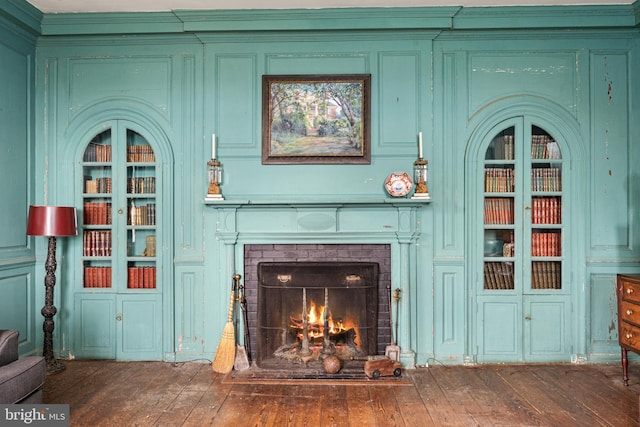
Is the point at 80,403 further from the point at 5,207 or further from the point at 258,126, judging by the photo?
the point at 258,126

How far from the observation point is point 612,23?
156 inches

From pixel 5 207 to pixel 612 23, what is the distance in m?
5.56

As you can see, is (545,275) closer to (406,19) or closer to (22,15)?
(406,19)

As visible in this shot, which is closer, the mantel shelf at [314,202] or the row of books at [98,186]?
the mantel shelf at [314,202]

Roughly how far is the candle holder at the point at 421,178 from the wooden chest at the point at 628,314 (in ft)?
5.46

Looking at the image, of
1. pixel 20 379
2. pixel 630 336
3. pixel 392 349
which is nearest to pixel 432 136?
pixel 392 349

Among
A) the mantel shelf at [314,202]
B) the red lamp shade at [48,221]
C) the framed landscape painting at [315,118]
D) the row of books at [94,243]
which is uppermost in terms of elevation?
the framed landscape painting at [315,118]

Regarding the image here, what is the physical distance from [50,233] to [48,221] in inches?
4.1

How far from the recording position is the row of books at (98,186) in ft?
13.9

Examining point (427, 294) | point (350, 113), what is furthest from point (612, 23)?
point (427, 294)

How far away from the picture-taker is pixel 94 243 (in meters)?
4.19

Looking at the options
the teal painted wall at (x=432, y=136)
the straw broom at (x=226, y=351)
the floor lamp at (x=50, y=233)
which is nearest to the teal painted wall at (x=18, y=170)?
the teal painted wall at (x=432, y=136)

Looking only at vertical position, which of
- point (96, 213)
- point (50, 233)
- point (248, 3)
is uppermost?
point (248, 3)

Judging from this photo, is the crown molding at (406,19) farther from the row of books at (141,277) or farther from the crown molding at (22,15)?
the row of books at (141,277)
